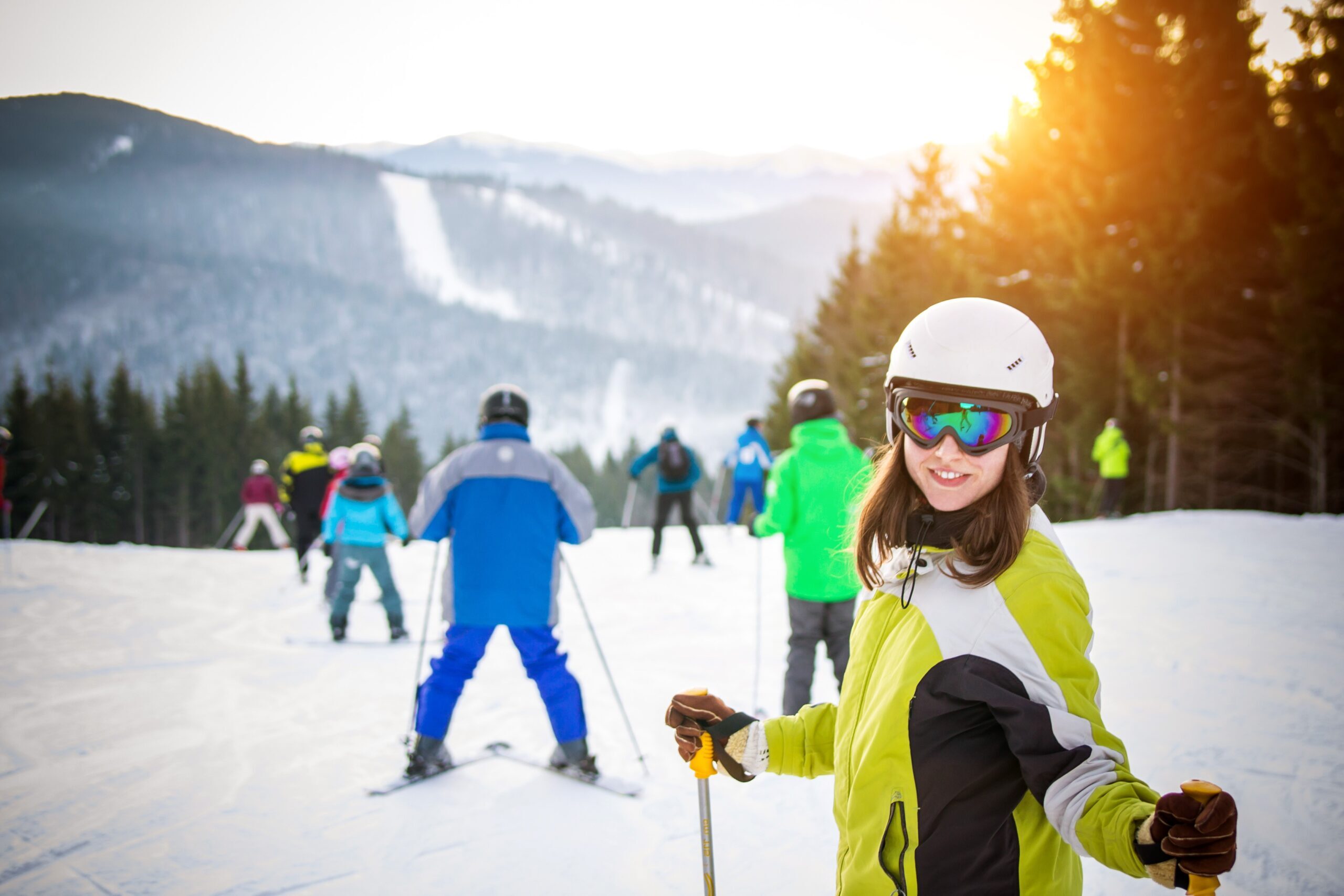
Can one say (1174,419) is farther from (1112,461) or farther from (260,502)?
(260,502)

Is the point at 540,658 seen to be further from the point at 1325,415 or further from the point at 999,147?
the point at 999,147

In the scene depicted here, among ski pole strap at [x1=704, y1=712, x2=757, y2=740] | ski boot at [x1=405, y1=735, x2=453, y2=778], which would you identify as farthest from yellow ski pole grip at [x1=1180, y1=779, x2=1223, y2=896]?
ski boot at [x1=405, y1=735, x2=453, y2=778]

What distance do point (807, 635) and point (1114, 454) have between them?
515 inches

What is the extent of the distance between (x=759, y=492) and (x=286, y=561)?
28.2 feet

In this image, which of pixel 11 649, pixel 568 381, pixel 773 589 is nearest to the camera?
pixel 11 649

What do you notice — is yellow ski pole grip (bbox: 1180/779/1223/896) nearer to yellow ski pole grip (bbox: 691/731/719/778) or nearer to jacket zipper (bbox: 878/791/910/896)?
jacket zipper (bbox: 878/791/910/896)

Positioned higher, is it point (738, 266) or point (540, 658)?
point (738, 266)

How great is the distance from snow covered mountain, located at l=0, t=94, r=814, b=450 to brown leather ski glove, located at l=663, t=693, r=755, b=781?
103 metres

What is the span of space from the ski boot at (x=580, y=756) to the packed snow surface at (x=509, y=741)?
10cm

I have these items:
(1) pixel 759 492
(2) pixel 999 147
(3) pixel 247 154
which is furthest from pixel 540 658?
(3) pixel 247 154

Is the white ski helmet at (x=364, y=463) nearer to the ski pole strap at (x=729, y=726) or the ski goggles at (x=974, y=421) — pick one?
the ski pole strap at (x=729, y=726)

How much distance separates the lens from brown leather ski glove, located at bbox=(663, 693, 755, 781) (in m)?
1.77

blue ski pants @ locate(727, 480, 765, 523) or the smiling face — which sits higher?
the smiling face

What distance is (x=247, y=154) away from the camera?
185 metres
